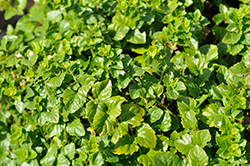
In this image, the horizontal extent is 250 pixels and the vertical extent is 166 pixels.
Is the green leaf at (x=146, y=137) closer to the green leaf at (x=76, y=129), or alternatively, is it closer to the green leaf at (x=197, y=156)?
the green leaf at (x=197, y=156)

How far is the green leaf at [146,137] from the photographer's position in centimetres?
159

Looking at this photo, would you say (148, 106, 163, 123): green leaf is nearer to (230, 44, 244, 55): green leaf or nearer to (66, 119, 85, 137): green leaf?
(66, 119, 85, 137): green leaf

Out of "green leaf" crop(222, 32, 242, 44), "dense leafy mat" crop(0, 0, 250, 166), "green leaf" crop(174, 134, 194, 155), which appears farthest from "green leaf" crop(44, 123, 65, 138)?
"green leaf" crop(222, 32, 242, 44)

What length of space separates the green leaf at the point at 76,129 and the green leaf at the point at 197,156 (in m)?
0.74

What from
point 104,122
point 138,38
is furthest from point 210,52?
point 104,122

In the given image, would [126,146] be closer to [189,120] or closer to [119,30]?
[189,120]

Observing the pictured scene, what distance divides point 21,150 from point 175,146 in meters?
1.17

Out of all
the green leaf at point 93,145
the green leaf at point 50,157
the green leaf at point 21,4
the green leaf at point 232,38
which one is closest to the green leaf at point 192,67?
the green leaf at point 232,38

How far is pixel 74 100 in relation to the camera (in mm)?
1679

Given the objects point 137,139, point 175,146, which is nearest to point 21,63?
point 137,139

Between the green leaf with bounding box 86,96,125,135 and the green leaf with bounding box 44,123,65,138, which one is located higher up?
Answer: the green leaf with bounding box 86,96,125,135

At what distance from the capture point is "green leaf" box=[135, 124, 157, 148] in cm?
159

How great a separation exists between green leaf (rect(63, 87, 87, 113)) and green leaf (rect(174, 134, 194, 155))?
0.67 meters

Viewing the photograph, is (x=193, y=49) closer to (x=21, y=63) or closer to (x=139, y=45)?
(x=139, y=45)
